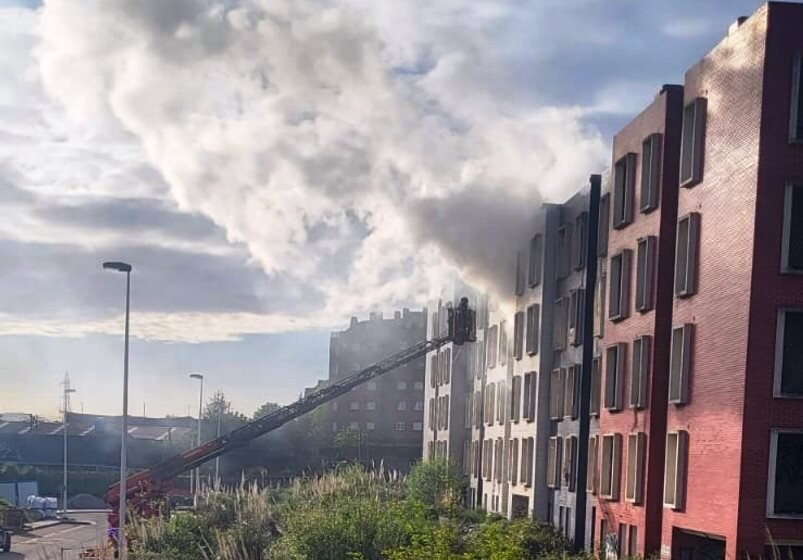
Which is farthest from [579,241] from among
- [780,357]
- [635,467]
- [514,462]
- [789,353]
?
[780,357]

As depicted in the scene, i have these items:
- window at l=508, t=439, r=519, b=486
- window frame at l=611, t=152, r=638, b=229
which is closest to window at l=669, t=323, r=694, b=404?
window frame at l=611, t=152, r=638, b=229

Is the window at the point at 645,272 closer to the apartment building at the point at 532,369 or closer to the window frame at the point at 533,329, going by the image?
the apartment building at the point at 532,369

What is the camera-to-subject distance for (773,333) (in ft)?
68.7

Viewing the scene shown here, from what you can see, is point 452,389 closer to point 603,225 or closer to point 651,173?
point 603,225

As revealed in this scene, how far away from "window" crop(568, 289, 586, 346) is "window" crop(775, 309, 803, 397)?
1489 cm

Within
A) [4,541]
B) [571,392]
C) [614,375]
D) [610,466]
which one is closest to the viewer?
[614,375]

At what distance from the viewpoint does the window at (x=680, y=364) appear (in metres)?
24.2

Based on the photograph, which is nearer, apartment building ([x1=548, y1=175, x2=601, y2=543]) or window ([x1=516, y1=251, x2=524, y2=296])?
apartment building ([x1=548, y1=175, x2=601, y2=543])

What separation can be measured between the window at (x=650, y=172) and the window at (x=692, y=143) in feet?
4.38

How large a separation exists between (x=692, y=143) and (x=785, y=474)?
7871mm

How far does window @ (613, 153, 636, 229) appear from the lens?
94.7ft

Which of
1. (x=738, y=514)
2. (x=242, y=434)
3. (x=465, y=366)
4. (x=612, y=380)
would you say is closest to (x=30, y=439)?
(x=465, y=366)

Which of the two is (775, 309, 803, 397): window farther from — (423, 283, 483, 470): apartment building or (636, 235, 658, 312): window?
(423, 283, 483, 470): apartment building

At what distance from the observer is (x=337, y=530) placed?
26594 millimetres
